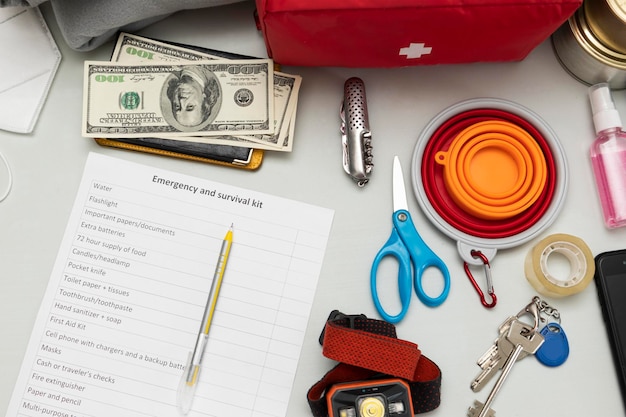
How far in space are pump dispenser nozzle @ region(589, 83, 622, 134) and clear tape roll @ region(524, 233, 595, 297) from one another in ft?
0.44

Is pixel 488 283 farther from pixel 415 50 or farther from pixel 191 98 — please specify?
pixel 191 98

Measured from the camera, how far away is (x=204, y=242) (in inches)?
26.3

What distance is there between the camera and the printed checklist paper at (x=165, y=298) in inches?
25.2

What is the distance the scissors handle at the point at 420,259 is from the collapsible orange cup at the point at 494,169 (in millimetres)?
62

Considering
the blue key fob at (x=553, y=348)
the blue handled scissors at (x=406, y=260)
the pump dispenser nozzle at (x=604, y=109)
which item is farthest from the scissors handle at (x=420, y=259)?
the pump dispenser nozzle at (x=604, y=109)

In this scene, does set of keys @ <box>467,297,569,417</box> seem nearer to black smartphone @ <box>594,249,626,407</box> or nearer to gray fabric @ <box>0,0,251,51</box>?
black smartphone @ <box>594,249,626,407</box>

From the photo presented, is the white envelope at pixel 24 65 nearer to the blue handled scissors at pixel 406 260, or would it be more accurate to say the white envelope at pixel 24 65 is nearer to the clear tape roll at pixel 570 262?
the blue handled scissors at pixel 406 260

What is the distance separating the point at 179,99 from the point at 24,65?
19 cm

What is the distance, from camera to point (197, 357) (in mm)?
637

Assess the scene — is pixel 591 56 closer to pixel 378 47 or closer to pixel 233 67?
pixel 378 47

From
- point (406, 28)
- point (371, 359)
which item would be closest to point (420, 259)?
point (371, 359)

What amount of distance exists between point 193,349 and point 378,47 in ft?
1.24

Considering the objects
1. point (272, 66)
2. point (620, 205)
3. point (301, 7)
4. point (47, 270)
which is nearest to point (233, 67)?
point (272, 66)

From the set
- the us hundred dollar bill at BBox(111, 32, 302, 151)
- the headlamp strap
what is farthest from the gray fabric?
the headlamp strap
